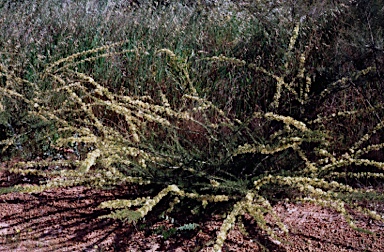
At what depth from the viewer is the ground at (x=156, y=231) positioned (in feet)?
6.70

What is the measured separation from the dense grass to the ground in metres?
0.12

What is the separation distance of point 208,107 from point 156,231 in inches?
42.3

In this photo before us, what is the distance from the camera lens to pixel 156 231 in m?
2.14

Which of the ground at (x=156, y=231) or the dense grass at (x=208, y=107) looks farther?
the dense grass at (x=208, y=107)

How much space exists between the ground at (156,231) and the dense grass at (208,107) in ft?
0.38

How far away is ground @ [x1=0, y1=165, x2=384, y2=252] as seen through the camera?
2043 mm

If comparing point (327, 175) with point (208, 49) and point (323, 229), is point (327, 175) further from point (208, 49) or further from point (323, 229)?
point (208, 49)

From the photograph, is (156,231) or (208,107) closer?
(156,231)

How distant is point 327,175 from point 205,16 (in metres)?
3.21

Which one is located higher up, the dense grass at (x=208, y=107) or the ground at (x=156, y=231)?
the dense grass at (x=208, y=107)

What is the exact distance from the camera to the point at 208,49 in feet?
12.5

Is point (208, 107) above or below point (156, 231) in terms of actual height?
above

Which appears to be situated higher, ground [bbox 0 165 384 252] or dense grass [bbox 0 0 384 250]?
dense grass [bbox 0 0 384 250]

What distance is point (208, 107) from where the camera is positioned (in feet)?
9.90
